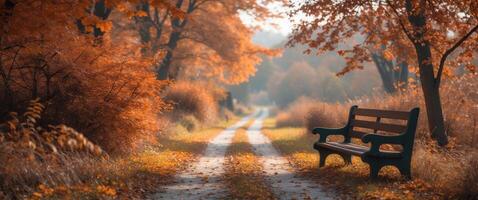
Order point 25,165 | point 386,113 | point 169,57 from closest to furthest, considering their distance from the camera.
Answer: point 25,165 < point 386,113 < point 169,57

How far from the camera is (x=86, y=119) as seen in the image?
10.7m

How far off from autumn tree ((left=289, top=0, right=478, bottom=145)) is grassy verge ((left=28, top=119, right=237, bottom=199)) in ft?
14.2

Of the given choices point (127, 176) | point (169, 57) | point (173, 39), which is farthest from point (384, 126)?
point (169, 57)

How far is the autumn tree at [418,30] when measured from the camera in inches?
426

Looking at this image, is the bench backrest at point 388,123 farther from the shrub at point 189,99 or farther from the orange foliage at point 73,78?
the shrub at point 189,99

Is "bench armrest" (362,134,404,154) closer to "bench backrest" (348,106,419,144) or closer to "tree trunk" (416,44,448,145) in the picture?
"bench backrest" (348,106,419,144)

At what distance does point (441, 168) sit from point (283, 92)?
72016mm

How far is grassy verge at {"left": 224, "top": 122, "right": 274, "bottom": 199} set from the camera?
26.5 feet

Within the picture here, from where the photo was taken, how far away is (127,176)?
9.22 meters

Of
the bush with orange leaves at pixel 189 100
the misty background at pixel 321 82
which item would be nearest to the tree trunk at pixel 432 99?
the bush with orange leaves at pixel 189 100

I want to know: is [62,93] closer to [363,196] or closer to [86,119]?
[86,119]

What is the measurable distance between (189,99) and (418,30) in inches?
695

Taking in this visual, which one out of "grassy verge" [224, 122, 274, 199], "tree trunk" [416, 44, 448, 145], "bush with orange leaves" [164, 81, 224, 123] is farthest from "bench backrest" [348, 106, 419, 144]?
"bush with orange leaves" [164, 81, 224, 123]

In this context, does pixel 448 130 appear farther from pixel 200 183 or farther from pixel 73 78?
pixel 73 78
